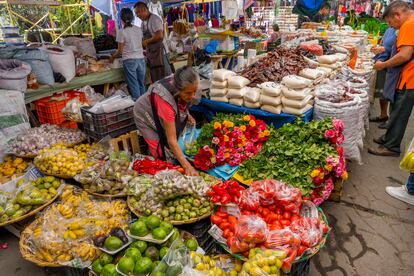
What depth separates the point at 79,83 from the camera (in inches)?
216

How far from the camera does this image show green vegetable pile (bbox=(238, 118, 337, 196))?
2.93 metres

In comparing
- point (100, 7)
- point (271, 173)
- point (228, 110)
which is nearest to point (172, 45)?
point (100, 7)

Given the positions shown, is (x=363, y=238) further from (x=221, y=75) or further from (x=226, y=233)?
(x=221, y=75)

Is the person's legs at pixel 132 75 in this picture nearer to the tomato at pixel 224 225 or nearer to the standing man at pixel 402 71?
the tomato at pixel 224 225

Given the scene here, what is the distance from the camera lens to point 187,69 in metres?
2.96

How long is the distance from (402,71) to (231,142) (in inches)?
113

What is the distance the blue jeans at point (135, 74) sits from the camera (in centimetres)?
594

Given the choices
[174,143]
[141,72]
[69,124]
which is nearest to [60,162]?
[174,143]

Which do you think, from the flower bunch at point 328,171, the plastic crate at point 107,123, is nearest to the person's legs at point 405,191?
the flower bunch at point 328,171

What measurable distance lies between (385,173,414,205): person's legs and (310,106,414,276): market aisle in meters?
0.06

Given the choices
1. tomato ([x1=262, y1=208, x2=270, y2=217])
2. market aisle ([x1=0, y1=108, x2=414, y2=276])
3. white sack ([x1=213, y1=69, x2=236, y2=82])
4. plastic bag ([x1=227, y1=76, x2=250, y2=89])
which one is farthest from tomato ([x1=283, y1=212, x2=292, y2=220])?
white sack ([x1=213, y1=69, x2=236, y2=82])

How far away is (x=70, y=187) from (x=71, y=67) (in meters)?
2.86

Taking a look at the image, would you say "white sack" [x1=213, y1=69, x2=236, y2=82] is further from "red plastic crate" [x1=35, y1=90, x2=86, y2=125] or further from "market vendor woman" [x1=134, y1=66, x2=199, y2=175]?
"red plastic crate" [x1=35, y1=90, x2=86, y2=125]

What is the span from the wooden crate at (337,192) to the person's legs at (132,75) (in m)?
3.95
